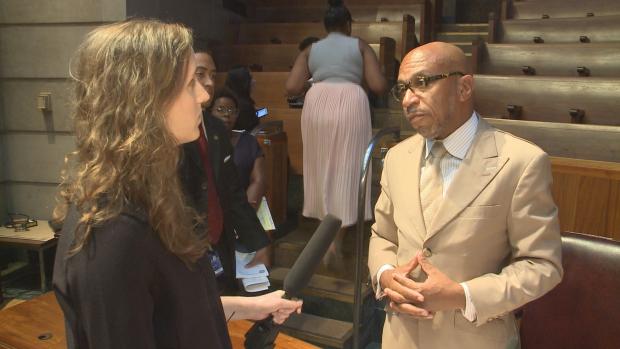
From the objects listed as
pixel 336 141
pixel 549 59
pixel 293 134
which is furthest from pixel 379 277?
pixel 549 59

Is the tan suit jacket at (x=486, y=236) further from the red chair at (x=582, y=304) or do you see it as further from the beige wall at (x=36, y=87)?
the beige wall at (x=36, y=87)

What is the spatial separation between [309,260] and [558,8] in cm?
607

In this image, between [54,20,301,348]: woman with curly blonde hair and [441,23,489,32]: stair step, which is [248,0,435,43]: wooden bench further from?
[54,20,301,348]: woman with curly blonde hair

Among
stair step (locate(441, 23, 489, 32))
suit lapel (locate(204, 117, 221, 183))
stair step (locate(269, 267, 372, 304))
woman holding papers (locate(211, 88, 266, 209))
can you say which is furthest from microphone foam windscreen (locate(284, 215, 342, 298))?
stair step (locate(441, 23, 489, 32))

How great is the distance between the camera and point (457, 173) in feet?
4.66

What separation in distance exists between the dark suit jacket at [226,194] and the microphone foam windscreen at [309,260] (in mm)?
1047

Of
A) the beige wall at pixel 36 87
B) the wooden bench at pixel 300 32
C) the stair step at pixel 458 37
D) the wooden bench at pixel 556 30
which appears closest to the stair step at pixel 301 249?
the beige wall at pixel 36 87

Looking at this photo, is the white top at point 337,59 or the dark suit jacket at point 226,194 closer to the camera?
the dark suit jacket at point 226,194

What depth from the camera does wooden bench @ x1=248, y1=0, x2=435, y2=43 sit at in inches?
235

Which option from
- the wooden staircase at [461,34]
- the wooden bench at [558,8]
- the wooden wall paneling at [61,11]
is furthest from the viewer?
the wooden staircase at [461,34]

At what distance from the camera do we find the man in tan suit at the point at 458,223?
131cm

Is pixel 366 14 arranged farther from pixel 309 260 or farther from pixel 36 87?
pixel 309 260

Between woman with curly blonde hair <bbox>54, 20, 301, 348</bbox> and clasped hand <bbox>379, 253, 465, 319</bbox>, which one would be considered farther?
clasped hand <bbox>379, 253, 465, 319</bbox>

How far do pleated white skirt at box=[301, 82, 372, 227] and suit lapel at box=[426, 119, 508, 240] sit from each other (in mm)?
1886
